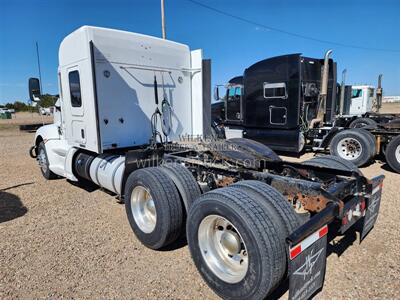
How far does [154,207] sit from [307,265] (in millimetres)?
1901

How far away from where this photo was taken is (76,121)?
511 centimetres

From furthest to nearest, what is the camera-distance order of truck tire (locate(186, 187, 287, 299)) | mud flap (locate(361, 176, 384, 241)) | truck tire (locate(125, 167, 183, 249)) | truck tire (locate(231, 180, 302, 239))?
truck tire (locate(125, 167, 183, 249)), mud flap (locate(361, 176, 384, 241)), truck tire (locate(231, 180, 302, 239)), truck tire (locate(186, 187, 287, 299))

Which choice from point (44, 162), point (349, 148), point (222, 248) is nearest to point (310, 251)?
point (222, 248)

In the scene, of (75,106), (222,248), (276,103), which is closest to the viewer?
(222,248)

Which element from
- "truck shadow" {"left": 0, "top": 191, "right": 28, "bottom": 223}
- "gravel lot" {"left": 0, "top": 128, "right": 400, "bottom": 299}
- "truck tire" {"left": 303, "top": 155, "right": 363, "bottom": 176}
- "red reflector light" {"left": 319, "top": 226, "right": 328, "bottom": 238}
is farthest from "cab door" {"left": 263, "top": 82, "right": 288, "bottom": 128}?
"truck shadow" {"left": 0, "top": 191, "right": 28, "bottom": 223}

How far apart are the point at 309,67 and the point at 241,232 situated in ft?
24.6

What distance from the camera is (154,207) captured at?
3422 mm

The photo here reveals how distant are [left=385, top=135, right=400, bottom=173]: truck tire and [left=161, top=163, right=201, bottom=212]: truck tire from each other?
18.7 feet

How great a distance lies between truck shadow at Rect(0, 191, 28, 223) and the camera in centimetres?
455

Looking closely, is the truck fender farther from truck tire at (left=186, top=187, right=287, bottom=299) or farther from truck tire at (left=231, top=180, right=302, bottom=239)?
truck tire at (left=186, top=187, right=287, bottom=299)

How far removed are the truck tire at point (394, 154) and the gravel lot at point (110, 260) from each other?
2.25 metres

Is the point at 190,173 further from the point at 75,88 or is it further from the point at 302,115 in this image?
the point at 302,115

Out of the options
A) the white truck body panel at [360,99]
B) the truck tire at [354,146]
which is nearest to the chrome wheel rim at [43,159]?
the truck tire at [354,146]

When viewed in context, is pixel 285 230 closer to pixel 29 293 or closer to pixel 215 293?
pixel 215 293
